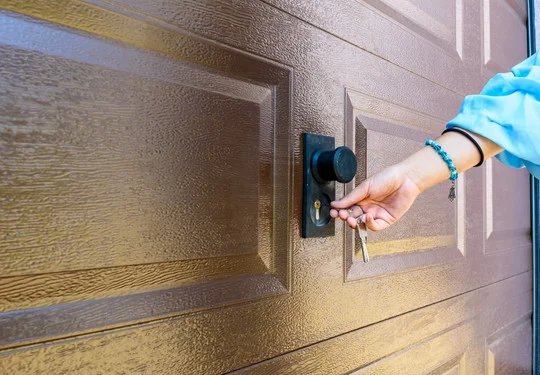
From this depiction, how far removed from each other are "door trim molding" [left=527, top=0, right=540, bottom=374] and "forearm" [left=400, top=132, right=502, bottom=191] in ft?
2.52

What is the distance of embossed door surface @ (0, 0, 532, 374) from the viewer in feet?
1.03

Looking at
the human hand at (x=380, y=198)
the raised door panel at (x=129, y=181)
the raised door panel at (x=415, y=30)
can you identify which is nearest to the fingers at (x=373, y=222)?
the human hand at (x=380, y=198)

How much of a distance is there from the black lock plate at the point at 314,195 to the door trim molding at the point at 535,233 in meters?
0.94

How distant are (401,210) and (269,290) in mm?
208

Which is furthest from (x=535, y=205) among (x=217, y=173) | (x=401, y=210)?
(x=217, y=173)

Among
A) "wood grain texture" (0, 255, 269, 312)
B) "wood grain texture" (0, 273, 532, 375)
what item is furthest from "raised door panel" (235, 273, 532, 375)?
"wood grain texture" (0, 255, 269, 312)

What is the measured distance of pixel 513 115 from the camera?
0.55 metres

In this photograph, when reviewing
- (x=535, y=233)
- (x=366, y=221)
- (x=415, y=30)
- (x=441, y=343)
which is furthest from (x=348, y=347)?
(x=535, y=233)

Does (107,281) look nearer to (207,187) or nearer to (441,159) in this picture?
(207,187)

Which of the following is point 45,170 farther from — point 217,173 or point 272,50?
point 272,50

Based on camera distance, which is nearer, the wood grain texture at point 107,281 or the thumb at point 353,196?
the wood grain texture at point 107,281

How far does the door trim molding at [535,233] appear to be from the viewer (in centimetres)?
119

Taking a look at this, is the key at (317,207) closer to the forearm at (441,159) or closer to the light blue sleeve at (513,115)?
the forearm at (441,159)

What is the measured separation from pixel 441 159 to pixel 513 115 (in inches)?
4.2
